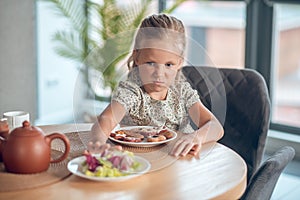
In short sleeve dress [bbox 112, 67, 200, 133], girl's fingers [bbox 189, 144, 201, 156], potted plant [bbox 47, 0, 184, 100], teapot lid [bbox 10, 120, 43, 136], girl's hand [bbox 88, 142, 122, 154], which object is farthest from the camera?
potted plant [bbox 47, 0, 184, 100]

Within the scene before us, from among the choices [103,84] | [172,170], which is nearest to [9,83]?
[103,84]

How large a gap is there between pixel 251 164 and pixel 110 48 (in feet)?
2.39

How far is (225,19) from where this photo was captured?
4105mm

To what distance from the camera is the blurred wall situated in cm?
381

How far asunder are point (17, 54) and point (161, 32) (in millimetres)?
2192

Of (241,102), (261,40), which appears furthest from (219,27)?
(241,102)

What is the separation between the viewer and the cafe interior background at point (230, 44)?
3826mm

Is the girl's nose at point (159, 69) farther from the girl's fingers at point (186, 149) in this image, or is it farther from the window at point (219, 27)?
the window at point (219, 27)

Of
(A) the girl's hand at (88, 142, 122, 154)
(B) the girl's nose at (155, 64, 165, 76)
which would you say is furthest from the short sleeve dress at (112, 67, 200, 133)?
(A) the girl's hand at (88, 142, 122, 154)

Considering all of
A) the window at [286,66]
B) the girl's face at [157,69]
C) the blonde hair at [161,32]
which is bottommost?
the window at [286,66]

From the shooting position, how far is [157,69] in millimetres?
1930

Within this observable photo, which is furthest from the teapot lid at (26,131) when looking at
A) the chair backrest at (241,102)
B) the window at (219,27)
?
the window at (219,27)

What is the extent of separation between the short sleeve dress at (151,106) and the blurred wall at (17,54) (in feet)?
6.51

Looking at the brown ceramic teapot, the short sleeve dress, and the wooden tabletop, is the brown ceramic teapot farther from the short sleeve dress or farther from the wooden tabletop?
the short sleeve dress
